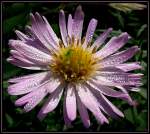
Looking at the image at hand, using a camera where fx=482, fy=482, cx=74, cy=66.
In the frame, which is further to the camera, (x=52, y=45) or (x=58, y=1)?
(x=58, y=1)

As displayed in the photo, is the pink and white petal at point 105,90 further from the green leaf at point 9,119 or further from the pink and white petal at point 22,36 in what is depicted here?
the green leaf at point 9,119

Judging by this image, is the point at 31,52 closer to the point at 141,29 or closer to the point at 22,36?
the point at 22,36

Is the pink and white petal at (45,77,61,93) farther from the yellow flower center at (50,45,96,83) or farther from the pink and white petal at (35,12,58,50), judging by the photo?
the pink and white petal at (35,12,58,50)

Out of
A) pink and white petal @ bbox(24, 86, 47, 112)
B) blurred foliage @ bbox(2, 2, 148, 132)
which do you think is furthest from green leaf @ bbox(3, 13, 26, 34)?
pink and white petal @ bbox(24, 86, 47, 112)

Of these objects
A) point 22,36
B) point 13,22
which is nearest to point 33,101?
point 22,36

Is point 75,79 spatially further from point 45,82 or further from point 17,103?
point 17,103

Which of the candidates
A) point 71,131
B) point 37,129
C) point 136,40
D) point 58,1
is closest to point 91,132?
point 71,131

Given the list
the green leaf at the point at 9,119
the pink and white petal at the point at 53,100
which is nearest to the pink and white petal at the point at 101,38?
the pink and white petal at the point at 53,100

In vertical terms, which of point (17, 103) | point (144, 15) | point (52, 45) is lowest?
point (17, 103)
